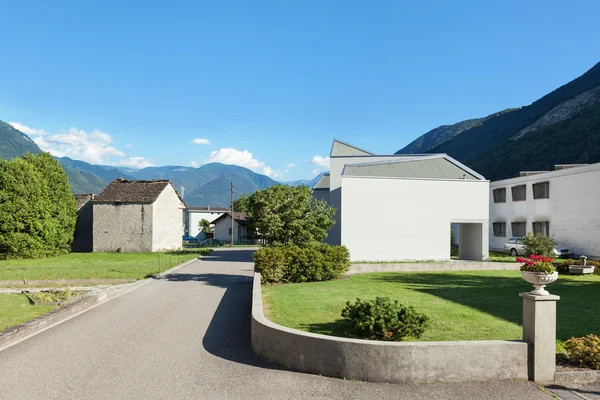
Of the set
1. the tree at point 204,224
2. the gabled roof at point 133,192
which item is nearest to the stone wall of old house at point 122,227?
the gabled roof at point 133,192

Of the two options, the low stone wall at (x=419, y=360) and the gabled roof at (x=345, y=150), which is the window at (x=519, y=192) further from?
the low stone wall at (x=419, y=360)

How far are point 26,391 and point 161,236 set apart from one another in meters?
34.8

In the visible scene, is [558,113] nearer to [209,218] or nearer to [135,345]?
[209,218]

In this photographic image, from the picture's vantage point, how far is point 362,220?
26.9m

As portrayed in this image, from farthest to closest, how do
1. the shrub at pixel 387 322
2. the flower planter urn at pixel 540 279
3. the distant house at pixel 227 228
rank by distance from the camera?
the distant house at pixel 227 228 < the shrub at pixel 387 322 < the flower planter urn at pixel 540 279

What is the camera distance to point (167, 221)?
4094cm

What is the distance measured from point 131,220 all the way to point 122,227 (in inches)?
45.3

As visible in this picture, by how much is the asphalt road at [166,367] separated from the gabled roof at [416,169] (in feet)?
59.5

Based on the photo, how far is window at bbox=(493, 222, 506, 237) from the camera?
41000 millimetres

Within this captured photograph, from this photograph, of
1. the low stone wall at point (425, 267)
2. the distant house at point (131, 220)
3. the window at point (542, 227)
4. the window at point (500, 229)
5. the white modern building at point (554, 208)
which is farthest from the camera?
the window at point (500, 229)

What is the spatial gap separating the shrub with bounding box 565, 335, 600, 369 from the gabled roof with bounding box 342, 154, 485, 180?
2096 centimetres

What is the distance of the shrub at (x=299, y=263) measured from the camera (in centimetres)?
1620

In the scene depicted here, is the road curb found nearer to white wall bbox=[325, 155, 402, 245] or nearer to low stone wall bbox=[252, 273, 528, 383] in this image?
low stone wall bbox=[252, 273, 528, 383]

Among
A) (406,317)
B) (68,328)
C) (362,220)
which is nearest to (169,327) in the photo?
(68,328)
